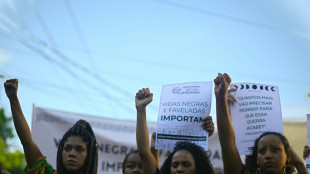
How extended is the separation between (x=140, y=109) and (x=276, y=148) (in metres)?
1.23

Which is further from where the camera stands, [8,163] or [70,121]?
[8,163]

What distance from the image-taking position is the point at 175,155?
4.34 meters

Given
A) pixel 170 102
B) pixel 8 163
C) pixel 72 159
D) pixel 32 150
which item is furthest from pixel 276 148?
pixel 8 163

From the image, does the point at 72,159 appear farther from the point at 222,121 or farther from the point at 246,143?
the point at 246,143

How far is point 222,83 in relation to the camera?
4.26m

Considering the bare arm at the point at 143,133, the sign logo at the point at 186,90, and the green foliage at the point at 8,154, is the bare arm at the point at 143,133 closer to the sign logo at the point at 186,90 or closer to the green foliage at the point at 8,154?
the sign logo at the point at 186,90

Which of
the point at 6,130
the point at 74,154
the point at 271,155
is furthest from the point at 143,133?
the point at 6,130

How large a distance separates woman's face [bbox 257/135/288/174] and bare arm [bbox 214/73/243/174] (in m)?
0.18

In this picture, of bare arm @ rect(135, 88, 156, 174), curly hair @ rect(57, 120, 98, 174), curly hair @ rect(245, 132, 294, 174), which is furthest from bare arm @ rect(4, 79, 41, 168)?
curly hair @ rect(245, 132, 294, 174)

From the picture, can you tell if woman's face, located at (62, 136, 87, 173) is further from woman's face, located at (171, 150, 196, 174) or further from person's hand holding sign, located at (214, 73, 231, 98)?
person's hand holding sign, located at (214, 73, 231, 98)

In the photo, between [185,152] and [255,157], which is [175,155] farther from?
[255,157]

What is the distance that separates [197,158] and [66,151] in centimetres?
107

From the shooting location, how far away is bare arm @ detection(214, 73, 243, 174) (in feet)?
13.5

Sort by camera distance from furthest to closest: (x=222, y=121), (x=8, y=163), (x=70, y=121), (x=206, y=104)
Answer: (x=8, y=163)
(x=70, y=121)
(x=206, y=104)
(x=222, y=121)
